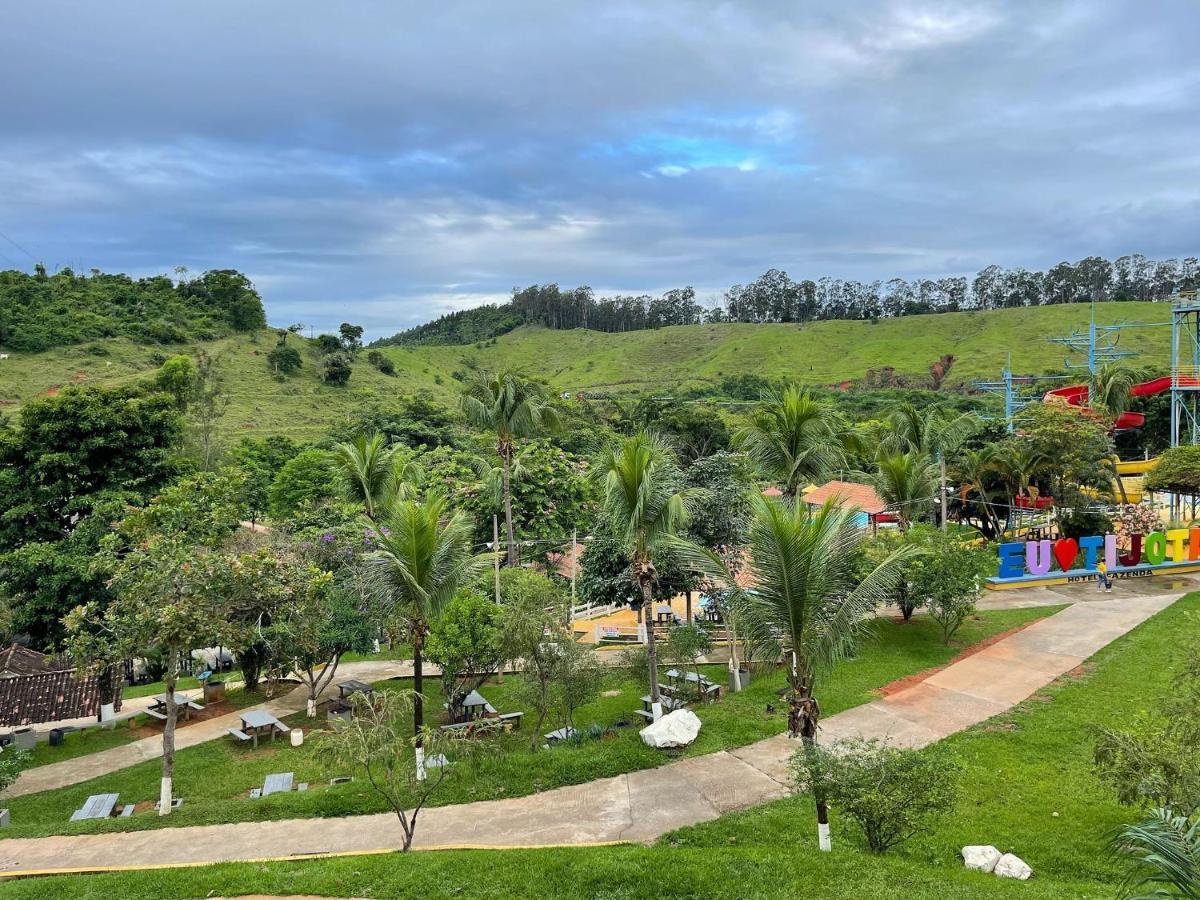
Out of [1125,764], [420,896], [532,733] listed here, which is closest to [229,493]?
[532,733]

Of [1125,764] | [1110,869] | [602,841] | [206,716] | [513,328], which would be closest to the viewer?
[1125,764]

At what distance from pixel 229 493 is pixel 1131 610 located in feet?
83.8

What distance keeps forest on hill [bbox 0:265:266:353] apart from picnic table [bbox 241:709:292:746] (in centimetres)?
→ 5943

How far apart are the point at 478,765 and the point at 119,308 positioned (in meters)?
77.9

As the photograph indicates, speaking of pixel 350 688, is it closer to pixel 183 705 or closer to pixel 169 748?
pixel 183 705

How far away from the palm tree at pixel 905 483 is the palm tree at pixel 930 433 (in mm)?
604

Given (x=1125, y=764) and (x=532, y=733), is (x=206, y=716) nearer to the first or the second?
(x=532, y=733)

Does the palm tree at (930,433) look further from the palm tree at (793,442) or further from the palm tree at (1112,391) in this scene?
the palm tree at (1112,391)

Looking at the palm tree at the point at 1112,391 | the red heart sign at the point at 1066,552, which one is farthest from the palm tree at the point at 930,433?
the palm tree at the point at 1112,391

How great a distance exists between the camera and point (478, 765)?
45.5 feet

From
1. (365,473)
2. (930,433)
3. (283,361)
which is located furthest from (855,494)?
(283,361)

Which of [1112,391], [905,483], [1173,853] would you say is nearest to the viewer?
[1173,853]

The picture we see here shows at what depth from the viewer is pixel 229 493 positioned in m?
16.9

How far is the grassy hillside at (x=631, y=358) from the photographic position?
205 feet
